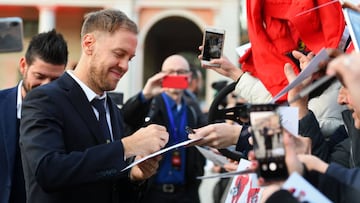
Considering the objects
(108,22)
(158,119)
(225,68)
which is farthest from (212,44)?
(158,119)

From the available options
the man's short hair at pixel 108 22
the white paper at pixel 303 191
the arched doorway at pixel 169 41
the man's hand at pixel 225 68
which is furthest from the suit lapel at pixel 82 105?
the arched doorway at pixel 169 41

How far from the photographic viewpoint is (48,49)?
3.02 meters

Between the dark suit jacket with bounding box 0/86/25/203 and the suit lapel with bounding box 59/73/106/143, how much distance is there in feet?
A: 2.35

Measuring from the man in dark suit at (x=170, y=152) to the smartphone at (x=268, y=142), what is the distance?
301cm

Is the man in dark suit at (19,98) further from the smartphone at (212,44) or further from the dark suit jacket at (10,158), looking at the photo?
the smartphone at (212,44)

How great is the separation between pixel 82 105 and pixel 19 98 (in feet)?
2.94

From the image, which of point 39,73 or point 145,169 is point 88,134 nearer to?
point 145,169

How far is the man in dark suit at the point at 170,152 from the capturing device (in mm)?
4352

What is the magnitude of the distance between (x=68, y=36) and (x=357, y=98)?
18.9 meters

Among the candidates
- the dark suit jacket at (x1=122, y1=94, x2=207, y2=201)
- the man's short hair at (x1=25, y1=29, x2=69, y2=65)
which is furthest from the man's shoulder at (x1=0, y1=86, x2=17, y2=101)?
the dark suit jacket at (x1=122, y1=94, x2=207, y2=201)

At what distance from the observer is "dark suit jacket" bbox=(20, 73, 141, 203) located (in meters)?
1.85

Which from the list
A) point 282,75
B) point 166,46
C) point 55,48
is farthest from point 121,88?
point 282,75

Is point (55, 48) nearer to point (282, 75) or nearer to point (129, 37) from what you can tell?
point (129, 37)

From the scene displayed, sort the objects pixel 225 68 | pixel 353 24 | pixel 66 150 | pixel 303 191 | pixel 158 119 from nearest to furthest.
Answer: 1. pixel 303 191
2. pixel 353 24
3. pixel 66 150
4. pixel 225 68
5. pixel 158 119
